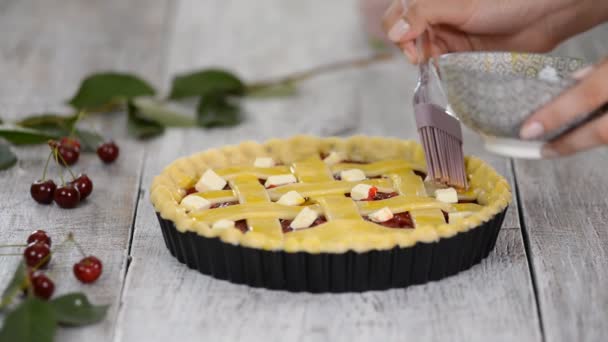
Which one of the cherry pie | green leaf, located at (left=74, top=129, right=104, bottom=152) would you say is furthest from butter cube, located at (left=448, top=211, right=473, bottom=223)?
green leaf, located at (left=74, top=129, right=104, bottom=152)

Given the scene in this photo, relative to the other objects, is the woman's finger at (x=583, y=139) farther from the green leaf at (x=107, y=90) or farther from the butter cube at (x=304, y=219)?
the green leaf at (x=107, y=90)

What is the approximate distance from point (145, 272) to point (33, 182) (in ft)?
1.75

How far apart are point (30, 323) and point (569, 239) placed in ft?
3.40

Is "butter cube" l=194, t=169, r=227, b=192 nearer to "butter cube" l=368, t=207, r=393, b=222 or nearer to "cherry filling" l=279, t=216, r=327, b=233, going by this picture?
"cherry filling" l=279, t=216, r=327, b=233

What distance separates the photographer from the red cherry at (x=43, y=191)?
1944mm

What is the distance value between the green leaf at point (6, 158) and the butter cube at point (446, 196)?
1072 millimetres

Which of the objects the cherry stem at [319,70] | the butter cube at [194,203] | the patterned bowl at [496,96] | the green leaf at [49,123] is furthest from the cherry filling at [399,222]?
the cherry stem at [319,70]

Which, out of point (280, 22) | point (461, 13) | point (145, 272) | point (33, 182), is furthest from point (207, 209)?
point (280, 22)

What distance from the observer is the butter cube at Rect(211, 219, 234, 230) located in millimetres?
1575

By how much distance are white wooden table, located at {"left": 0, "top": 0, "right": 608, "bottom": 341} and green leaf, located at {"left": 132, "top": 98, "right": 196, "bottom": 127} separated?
0.05m

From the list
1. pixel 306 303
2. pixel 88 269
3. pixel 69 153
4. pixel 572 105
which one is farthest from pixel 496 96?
pixel 69 153

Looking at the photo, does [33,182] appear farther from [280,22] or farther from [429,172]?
[280,22]

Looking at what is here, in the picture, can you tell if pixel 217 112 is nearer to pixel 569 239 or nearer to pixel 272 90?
pixel 272 90

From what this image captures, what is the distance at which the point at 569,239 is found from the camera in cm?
179
